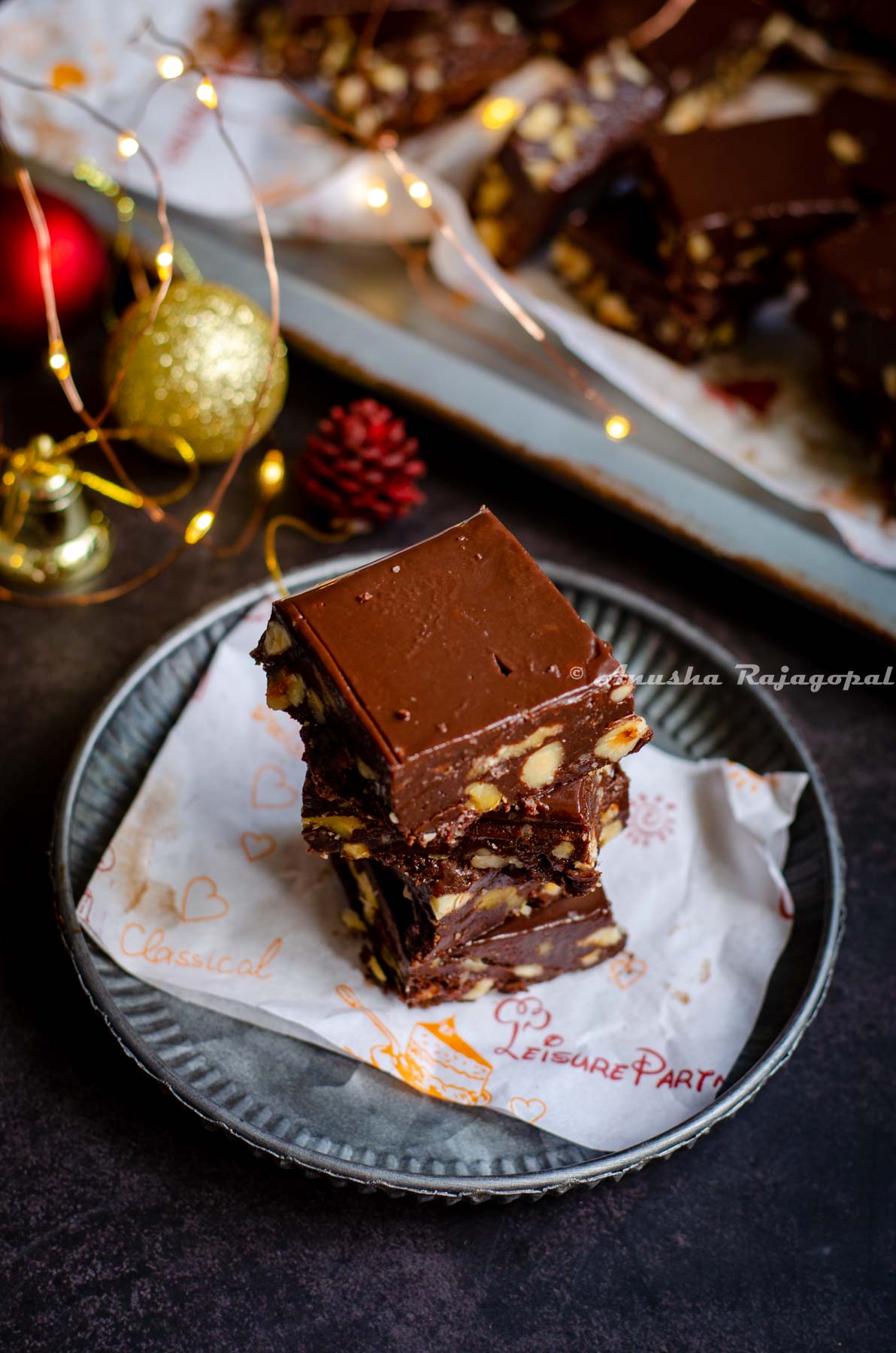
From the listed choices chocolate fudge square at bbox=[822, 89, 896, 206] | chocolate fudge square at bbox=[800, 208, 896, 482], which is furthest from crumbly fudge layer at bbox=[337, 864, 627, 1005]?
chocolate fudge square at bbox=[822, 89, 896, 206]

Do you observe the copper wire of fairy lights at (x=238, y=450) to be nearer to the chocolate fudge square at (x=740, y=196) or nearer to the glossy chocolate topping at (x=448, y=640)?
the chocolate fudge square at (x=740, y=196)

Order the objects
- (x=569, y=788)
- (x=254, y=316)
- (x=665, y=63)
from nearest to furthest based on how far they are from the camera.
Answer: (x=569, y=788)
(x=254, y=316)
(x=665, y=63)

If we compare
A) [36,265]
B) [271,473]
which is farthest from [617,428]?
[36,265]

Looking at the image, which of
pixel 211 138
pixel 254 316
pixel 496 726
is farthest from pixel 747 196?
pixel 496 726

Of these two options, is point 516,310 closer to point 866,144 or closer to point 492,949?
point 866,144

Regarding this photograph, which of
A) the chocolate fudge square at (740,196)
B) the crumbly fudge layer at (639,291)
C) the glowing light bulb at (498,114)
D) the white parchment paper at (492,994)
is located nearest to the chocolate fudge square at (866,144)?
the chocolate fudge square at (740,196)

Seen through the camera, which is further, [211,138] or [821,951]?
[211,138]

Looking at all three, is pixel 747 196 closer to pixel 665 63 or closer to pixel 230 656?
pixel 665 63

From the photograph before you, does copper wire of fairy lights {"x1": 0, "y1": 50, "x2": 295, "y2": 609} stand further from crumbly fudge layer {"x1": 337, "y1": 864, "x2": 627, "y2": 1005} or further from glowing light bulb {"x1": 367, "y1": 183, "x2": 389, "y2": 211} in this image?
crumbly fudge layer {"x1": 337, "y1": 864, "x2": 627, "y2": 1005}
